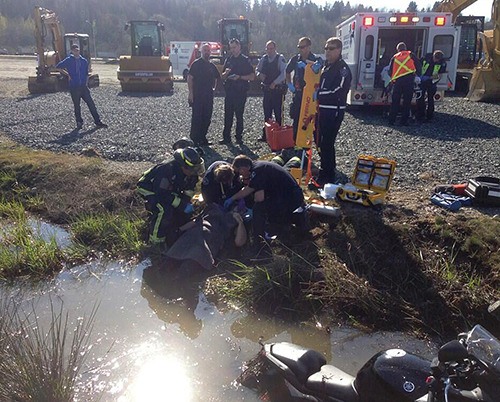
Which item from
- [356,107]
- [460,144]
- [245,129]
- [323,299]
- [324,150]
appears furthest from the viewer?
[356,107]

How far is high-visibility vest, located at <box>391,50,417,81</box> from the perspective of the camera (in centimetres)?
1000

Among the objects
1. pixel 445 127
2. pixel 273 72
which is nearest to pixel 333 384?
pixel 273 72

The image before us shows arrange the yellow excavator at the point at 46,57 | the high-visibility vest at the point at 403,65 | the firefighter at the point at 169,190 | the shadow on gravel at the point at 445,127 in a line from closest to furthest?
1. the firefighter at the point at 169,190
2. the shadow on gravel at the point at 445,127
3. the high-visibility vest at the point at 403,65
4. the yellow excavator at the point at 46,57

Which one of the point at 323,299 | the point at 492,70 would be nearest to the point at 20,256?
the point at 323,299

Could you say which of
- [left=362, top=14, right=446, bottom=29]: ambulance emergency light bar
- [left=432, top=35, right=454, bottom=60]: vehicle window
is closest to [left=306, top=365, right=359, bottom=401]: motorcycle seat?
[left=362, top=14, right=446, bottom=29]: ambulance emergency light bar

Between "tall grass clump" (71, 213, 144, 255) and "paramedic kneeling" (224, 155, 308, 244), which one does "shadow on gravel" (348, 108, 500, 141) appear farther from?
"tall grass clump" (71, 213, 144, 255)

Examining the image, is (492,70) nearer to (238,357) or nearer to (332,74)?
(332,74)

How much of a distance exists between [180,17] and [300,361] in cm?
10557

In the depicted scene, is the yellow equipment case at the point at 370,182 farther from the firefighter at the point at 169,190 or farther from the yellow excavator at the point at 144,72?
the yellow excavator at the point at 144,72

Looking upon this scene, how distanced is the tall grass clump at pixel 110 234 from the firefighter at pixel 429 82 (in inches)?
311

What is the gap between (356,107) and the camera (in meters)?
13.7

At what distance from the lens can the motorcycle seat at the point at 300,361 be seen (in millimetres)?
2971

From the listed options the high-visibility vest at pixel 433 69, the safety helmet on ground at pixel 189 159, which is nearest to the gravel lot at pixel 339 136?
the high-visibility vest at pixel 433 69

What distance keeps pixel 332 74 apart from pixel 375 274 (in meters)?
2.55
